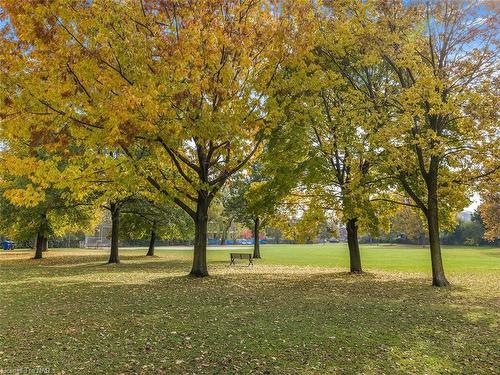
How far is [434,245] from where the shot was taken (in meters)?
17.5

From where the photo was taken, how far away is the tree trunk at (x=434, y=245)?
17.3 meters

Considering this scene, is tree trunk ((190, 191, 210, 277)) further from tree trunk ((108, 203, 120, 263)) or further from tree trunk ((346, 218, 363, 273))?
tree trunk ((108, 203, 120, 263))

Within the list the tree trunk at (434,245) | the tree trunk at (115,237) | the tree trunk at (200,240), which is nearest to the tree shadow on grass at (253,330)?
the tree trunk at (434,245)

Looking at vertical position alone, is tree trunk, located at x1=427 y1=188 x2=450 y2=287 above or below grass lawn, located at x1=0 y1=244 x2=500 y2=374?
above

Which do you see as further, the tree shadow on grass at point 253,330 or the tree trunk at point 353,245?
the tree trunk at point 353,245

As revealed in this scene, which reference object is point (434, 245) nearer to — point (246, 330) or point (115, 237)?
point (246, 330)

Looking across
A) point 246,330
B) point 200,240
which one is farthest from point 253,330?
point 200,240

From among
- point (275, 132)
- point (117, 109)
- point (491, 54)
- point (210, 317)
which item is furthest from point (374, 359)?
point (491, 54)

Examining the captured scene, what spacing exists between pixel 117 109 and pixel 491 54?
1440 centimetres

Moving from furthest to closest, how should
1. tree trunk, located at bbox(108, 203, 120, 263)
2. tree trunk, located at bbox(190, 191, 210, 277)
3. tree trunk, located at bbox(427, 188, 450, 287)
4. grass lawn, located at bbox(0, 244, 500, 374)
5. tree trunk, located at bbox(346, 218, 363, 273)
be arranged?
1. tree trunk, located at bbox(108, 203, 120, 263)
2. tree trunk, located at bbox(346, 218, 363, 273)
3. tree trunk, located at bbox(190, 191, 210, 277)
4. tree trunk, located at bbox(427, 188, 450, 287)
5. grass lawn, located at bbox(0, 244, 500, 374)

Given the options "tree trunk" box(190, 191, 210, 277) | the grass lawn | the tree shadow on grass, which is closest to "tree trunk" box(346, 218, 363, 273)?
the grass lawn

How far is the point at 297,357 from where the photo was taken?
22.8ft

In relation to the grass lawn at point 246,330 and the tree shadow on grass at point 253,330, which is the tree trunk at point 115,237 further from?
the tree shadow on grass at point 253,330

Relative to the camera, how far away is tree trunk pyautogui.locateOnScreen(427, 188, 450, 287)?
56.8 feet
